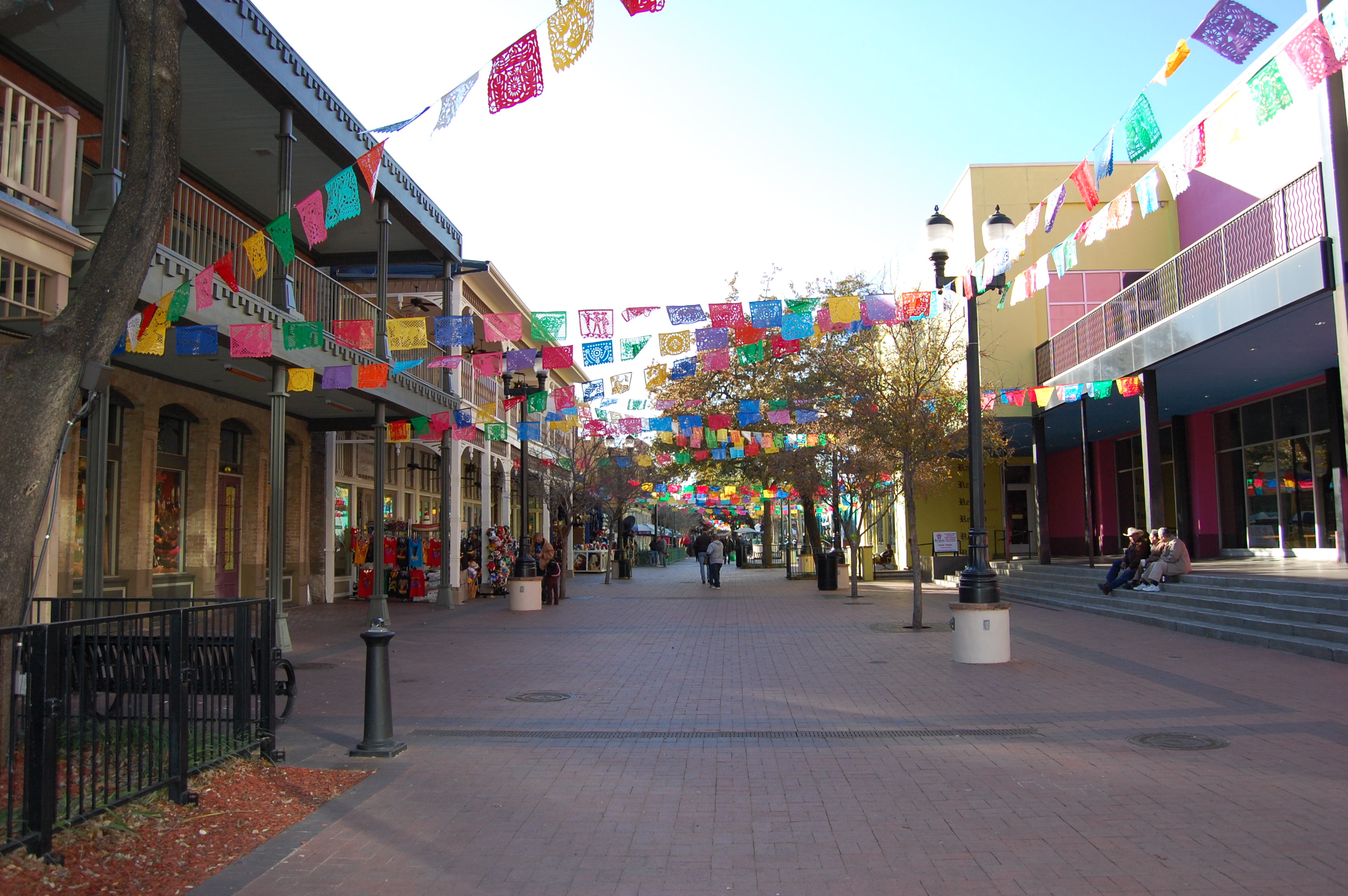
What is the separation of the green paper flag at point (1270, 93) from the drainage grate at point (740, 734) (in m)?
5.79

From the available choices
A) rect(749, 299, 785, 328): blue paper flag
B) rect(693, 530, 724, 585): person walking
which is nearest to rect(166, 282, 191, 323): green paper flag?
rect(749, 299, 785, 328): blue paper flag

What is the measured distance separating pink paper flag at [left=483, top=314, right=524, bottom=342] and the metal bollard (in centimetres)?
772

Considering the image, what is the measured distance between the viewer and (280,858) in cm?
481

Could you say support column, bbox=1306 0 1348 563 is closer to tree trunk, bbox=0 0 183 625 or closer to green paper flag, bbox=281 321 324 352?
tree trunk, bbox=0 0 183 625

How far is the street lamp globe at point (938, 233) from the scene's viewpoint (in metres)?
12.0

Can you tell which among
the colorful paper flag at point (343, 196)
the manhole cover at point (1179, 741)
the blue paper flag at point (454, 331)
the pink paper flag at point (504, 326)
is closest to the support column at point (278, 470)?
the blue paper flag at point (454, 331)

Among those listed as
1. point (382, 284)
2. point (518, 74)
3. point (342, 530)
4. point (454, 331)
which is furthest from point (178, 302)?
point (342, 530)

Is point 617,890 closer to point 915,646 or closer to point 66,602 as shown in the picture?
point 66,602

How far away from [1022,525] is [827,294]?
448 inches

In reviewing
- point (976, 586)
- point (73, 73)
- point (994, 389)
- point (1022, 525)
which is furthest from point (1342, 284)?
point (1022, 525)

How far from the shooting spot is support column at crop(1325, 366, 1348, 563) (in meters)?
17.6

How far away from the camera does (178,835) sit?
5055 mm

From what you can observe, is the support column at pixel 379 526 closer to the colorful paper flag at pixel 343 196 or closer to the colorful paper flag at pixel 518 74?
the colorful paper flag at pixel 343 196

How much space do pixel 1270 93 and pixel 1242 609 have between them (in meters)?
7.74
